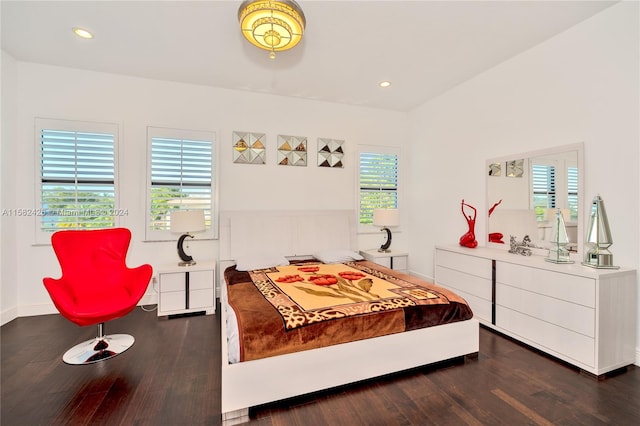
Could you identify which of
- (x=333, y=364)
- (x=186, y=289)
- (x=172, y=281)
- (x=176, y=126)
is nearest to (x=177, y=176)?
(x=176, y=126)

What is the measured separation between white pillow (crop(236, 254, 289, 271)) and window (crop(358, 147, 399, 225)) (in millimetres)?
1658

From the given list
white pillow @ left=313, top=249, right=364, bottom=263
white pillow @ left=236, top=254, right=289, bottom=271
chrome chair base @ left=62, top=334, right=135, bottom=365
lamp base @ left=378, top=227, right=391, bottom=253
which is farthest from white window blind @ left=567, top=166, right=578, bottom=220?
chrome chair base @ left=62, top=334, right=135, bottom=365

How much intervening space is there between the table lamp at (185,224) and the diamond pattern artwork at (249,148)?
40.4 inches

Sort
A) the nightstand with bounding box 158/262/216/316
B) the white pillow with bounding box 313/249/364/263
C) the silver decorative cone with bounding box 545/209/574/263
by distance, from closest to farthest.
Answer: the silver decorative cone with bounding box 545/209/574/263 → the nightstand with bounding box 158/262/216/316 → the white pillow with bounding box 313/249/364/263

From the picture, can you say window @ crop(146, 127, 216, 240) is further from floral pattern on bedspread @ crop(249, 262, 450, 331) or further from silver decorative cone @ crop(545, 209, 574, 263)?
silver decorative cone @ crop(545, 209, 574, 263)

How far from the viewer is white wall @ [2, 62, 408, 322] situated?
10.8 feet

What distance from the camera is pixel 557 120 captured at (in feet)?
9.26

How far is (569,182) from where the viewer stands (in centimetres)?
271

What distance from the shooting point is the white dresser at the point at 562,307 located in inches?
84.4

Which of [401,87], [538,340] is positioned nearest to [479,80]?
[401,87]

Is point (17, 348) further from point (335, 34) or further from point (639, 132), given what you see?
point (639, 132)

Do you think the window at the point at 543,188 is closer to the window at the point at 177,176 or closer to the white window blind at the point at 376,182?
the white window blind at the point at 376,182

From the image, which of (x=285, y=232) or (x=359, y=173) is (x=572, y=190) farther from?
(x=285, y=232)

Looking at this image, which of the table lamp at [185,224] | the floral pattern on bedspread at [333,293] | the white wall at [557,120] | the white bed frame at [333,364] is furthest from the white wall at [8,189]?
the white wall at [557,120]
